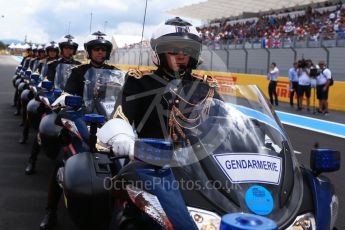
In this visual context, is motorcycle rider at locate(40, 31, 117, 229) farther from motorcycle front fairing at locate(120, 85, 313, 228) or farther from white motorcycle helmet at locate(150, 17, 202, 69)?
motorcycle front fairing at locate(120, 85, 313, 228)

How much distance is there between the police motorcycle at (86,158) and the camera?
3.33m

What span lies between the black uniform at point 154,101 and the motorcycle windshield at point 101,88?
5.76 feet

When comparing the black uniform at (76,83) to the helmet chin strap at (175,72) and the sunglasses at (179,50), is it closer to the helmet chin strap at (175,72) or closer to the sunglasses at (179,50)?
the helmet chin strap at (175,72)

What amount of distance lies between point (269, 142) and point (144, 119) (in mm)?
968

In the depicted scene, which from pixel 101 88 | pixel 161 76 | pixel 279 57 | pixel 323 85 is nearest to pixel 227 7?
pixel 279 57

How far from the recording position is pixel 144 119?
10.9 feet

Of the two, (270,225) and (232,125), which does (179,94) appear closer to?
(232,125)

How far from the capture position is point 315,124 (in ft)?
42.4

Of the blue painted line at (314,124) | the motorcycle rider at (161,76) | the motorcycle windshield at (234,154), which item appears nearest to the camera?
the motorcycle windshield at (234,154)

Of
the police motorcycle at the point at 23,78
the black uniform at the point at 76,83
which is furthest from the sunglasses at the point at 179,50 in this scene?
the police motorcycle at the point at 23,78

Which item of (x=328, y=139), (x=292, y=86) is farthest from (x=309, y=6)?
(x=328, y=139)

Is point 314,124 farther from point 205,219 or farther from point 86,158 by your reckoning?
point 205,219

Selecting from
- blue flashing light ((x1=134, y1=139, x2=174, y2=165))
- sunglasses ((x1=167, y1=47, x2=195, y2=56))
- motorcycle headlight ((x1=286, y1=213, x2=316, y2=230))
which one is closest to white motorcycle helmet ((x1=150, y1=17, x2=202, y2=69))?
sunglasses ((x1=167, y1=47, x2=195, y2=56))

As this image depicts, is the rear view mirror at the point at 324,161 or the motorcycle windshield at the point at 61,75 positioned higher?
the motorcycle windshield at the point at 61,75
